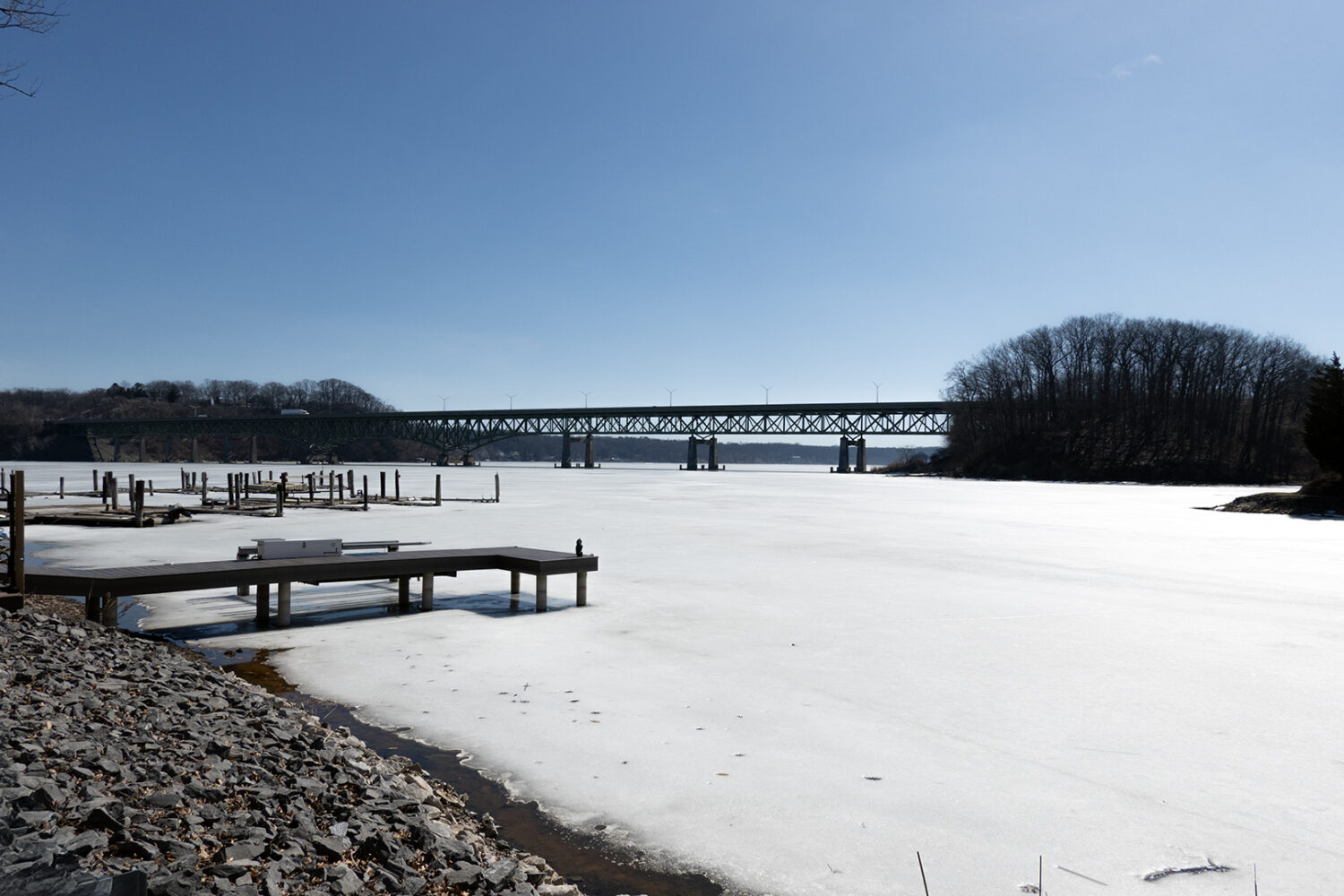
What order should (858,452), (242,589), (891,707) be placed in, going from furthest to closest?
(858,452) < (242,589) < (891,707)

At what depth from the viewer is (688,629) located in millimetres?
10188

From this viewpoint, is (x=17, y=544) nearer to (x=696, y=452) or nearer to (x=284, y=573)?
(x=284, y=573)

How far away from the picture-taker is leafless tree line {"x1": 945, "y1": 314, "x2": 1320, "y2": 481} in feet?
297

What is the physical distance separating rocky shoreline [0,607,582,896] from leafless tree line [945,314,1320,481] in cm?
9668

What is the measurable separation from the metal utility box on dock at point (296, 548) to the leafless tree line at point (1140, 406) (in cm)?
9298

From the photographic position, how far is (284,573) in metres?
10.1

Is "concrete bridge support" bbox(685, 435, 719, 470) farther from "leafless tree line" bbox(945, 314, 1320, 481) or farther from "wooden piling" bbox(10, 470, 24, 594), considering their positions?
"wooden piling" bbox(10, 470, 24, 594)

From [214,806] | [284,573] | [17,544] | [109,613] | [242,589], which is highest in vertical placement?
[17,544]

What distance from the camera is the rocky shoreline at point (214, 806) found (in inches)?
137

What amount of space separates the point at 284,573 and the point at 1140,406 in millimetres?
108145

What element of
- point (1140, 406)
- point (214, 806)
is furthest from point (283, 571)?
point (1140, 406)

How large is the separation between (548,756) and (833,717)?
2295 millimetres

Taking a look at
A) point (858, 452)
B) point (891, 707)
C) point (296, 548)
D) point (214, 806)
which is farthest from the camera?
point (858, 452)

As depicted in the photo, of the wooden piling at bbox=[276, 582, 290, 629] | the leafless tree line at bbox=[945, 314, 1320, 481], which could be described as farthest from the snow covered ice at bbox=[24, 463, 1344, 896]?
the leafless tree line at bbox=[945, 314, 1320, 481]
